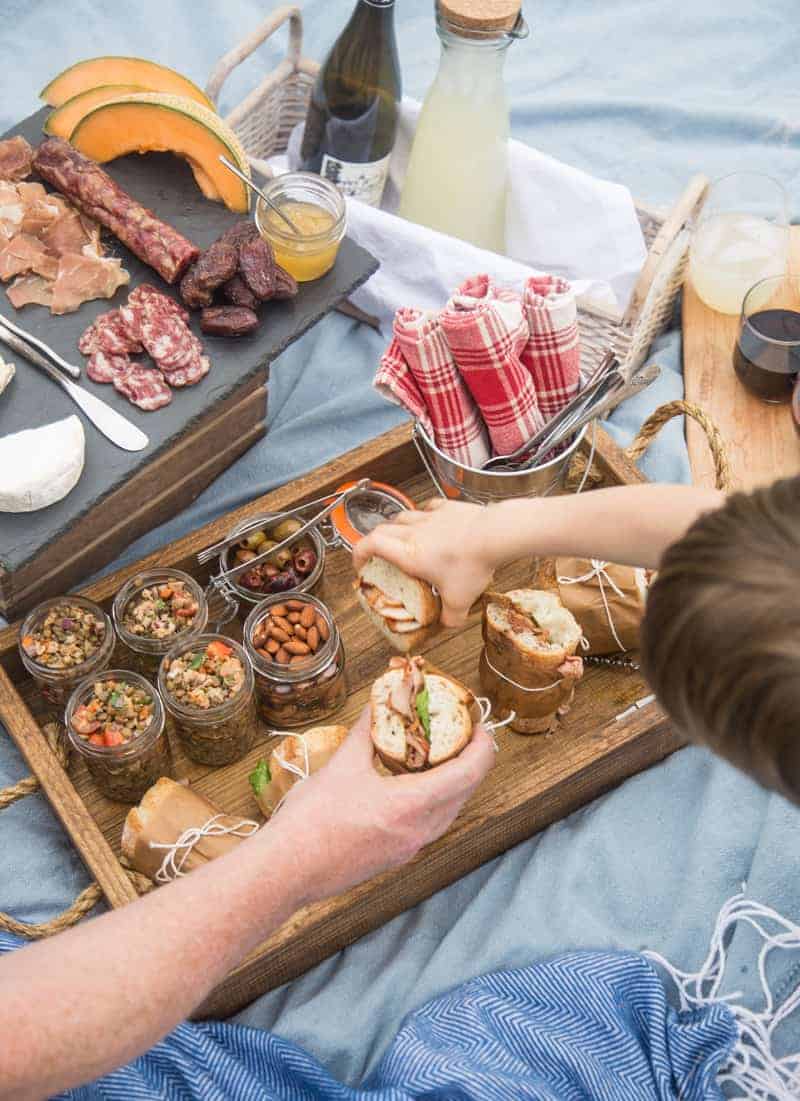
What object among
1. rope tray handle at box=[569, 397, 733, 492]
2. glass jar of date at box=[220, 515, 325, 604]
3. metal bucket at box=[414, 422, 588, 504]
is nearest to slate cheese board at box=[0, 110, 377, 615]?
glass jar of date at box=[220, 515, 325, 604]

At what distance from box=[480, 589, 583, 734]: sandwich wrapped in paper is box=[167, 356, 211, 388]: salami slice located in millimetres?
457

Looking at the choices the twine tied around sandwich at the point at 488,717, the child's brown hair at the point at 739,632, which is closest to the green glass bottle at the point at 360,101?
the twine tied around sandwich at the point at 488,717

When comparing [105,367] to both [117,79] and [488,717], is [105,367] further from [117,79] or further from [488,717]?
[488,717]

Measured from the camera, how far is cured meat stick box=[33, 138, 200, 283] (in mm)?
1438

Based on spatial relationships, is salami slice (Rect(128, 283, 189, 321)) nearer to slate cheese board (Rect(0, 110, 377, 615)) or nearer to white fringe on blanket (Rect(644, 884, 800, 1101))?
slate cheese board (Rect(0, 110, 377, 615))

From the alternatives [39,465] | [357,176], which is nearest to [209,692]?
[39,465]

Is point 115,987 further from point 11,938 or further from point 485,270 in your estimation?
point 485,270

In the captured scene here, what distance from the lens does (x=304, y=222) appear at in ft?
4.99

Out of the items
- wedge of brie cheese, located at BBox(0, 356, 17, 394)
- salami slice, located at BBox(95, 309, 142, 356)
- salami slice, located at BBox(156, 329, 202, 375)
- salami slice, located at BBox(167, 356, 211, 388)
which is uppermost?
wedge of brie cheese, located at BBox(0, 356, 17, 394)

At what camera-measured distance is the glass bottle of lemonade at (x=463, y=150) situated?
1666 millimetres

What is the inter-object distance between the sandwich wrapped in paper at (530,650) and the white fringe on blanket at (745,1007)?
305mm

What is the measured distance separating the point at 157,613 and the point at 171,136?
679 millimetres

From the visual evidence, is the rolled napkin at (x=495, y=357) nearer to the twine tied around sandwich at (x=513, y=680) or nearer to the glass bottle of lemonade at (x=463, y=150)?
the twine tied around sandwich at (x=513, y=680)

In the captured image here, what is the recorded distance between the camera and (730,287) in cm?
168
